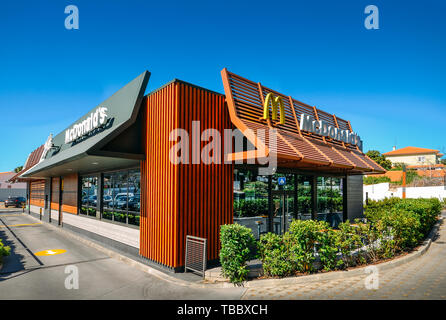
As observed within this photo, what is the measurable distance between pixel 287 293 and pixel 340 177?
35.0 ft

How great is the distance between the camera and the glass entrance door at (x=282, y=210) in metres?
11.1

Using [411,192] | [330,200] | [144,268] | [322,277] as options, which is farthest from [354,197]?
→ [411,192]

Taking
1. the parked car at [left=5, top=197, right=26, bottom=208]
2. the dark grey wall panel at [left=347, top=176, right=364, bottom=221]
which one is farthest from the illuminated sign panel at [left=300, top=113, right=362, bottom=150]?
the parked car at [left=5, top=197, right=26, bottom=208]

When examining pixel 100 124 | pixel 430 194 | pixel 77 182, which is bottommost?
pixel 430 194

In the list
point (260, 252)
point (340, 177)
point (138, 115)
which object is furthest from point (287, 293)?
point (340, 177)

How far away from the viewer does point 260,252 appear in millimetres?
7160

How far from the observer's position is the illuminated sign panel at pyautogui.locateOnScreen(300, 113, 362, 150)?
12.0m

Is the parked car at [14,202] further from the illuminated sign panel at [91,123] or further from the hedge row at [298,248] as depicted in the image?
the hedge row at [298,248]

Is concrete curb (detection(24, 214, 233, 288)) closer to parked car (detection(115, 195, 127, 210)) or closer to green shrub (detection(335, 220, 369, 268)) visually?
parked car (detection(115, 195, 127, 210))

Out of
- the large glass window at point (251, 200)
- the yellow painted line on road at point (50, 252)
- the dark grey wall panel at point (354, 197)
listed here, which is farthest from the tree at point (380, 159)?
the yellow painted line on road at point (50, 252)

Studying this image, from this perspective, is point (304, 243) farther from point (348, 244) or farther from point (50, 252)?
point (50, 252)

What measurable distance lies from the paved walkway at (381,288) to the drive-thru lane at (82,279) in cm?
93
